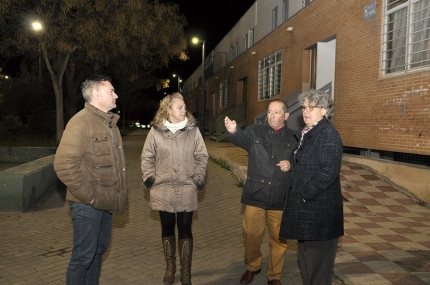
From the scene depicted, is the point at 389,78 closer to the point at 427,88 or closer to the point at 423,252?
the point at 427,88

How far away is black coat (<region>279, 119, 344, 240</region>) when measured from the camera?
3.26 meters

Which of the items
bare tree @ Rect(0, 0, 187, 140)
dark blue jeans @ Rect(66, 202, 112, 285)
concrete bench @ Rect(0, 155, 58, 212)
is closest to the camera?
dark blue jeans @ Rect(66, 202, 112, 285)

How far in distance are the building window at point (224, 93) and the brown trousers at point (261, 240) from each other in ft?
81.3

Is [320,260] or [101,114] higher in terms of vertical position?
[101,114]

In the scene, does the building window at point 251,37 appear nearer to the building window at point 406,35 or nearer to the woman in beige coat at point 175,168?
the building window at point 406,35

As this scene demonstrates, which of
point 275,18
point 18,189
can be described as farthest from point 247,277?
point 275,18

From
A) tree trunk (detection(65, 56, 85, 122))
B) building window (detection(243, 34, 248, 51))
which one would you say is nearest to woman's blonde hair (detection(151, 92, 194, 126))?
tree trunk (detection(65, 56, 85, 122))

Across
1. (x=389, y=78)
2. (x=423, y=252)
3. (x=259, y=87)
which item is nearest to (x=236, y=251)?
(x=423, y=252)

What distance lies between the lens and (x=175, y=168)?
4.43 metres

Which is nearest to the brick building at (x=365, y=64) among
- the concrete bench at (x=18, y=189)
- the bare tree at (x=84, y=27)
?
the bare tree at (x=84, y=27)

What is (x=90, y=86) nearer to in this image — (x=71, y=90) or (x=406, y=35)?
(x=406, y=35)

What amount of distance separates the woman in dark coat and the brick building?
19.1 feet

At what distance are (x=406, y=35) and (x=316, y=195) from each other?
7.25 meters

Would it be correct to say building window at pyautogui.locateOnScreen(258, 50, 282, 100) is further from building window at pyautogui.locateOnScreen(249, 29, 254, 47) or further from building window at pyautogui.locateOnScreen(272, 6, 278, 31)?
building window at pyautogui.locateOnScreen(249, 29, 254, 47)
